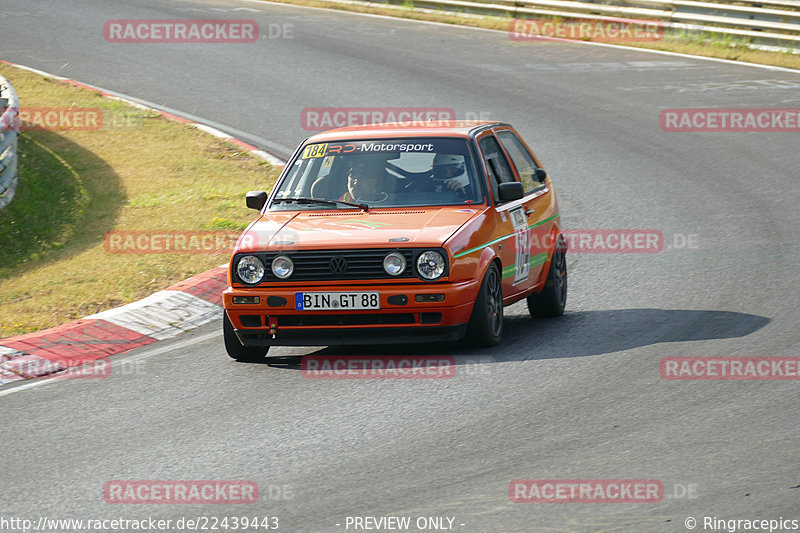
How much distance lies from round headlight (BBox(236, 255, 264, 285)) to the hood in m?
0.08

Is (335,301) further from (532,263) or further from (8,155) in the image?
(8,155)

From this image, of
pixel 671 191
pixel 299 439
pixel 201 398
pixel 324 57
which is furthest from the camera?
pixel 324 57

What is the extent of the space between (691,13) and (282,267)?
1839 cm

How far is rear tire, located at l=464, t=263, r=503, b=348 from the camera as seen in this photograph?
815cm

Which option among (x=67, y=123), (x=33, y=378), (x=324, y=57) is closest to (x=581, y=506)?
(x=33, y=378)

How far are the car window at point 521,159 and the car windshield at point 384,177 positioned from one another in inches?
34.9

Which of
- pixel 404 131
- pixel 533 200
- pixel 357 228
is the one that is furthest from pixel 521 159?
pixel 357 228

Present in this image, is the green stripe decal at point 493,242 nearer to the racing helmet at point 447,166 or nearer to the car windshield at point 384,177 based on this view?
the car windshield at point 384,177

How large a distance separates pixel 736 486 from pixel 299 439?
2.38 m

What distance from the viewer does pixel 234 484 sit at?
5812 millimetres

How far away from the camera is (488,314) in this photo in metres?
8.28

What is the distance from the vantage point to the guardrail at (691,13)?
892 inches

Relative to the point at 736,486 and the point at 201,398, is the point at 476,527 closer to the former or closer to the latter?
the point at 736,486

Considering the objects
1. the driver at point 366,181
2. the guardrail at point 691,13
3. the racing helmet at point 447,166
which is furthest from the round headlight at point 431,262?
the guardrail at point 691,13
